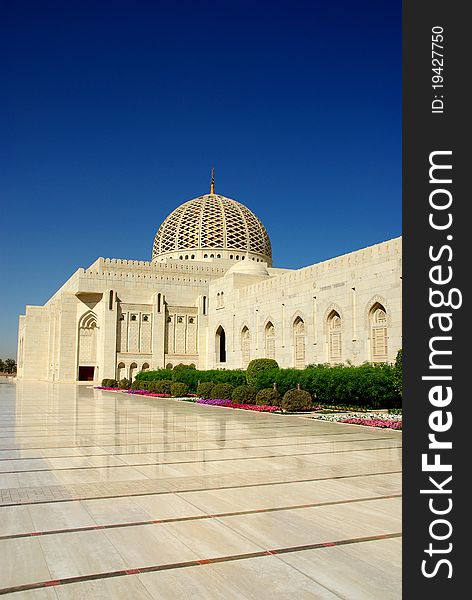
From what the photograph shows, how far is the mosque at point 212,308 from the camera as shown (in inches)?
784

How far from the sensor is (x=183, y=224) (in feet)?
136

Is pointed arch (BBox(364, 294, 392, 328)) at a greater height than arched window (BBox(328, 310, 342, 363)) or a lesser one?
greater

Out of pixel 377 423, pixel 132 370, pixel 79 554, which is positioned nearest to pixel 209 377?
pixel 377 423

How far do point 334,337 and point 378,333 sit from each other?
106 inches

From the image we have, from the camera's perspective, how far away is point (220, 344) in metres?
34.5

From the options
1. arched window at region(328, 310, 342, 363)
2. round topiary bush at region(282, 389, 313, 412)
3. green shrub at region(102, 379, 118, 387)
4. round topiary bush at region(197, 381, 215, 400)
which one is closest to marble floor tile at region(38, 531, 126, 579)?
round topiary bush at region(282, 389, 313, 412)

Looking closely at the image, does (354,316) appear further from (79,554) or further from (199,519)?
(79,554)

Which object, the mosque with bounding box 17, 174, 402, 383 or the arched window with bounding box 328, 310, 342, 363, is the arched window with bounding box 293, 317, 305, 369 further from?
the arched window with bounding box 328, 310, 342, 363

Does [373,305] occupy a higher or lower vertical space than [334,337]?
higher

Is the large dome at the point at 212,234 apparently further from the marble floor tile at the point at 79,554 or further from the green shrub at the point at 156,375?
the marble floor tile at the point at 79,554

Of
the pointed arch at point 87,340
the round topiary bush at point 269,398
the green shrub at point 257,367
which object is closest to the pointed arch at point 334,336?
the green shrub at point 257,367

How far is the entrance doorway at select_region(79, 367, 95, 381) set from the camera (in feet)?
117

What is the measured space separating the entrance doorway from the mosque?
0.07 m

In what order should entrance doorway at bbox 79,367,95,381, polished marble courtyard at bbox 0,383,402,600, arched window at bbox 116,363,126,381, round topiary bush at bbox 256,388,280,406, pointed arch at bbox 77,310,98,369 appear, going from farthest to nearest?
entrance doorway at bbox 79,367,95,381, pointed arch at bbox 77,310,98,369, arched window at bbox 116,363,126,381, round topiary bush at bbox 256,388,280,406, polished marble courtyard at bbox 0,383,402,600
